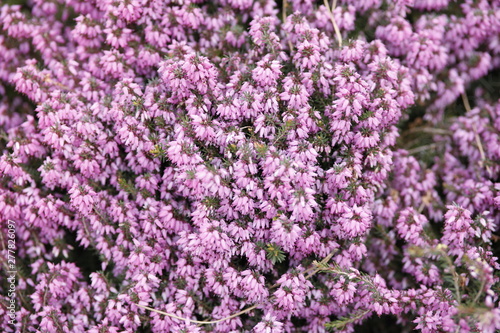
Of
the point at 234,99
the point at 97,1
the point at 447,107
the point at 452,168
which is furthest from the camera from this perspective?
the point at 447,107

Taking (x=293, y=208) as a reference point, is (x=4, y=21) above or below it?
above

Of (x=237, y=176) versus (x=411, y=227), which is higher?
(x=237, y=176)

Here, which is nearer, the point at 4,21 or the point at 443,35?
the point at 4,21

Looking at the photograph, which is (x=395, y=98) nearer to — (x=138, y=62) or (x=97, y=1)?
(x=138, y=62)

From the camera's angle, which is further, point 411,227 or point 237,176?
point 411,227

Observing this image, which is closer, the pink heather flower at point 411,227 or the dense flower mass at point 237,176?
the dense flower mass at point 237,176

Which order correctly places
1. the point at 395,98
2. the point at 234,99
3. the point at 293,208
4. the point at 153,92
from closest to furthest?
the point at 293,208 < the point at 234,99 < the point at 153,92 < the point at 395,98

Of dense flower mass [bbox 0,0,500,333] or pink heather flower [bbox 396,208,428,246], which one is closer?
dense flower mass [bbox 0,0,500,333]

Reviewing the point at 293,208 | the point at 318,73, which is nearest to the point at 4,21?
the point at 318,73
